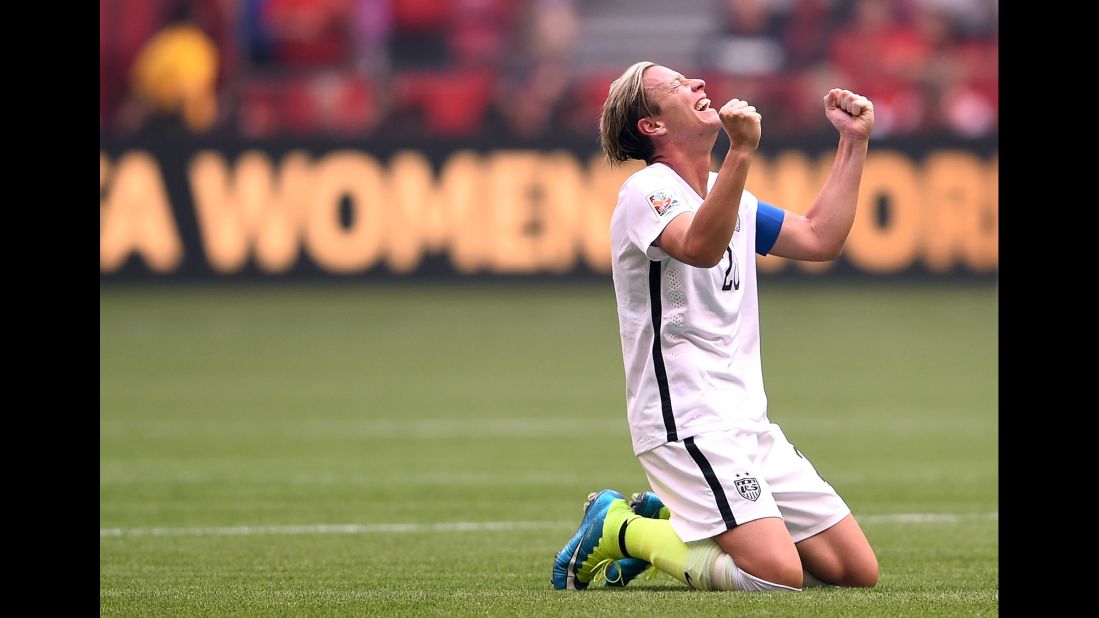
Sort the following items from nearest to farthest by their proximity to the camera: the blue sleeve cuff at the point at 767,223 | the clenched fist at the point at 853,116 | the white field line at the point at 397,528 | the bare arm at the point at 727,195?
the bare arm at the point at 727,195
the clenched fist at the point at 853,116
the blue sleeve cuff at the point at 767,223
the white field line at the point at 397,528

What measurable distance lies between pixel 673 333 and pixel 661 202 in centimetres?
47

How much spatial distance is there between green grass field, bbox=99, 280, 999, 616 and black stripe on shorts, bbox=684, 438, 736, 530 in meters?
0.32

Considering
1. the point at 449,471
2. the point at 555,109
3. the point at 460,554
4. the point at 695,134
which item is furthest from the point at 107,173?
the point at 695,134

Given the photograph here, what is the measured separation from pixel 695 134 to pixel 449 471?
4.59 metres

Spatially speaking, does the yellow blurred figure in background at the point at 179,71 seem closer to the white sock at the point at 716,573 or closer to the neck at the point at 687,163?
the neck at the point at 687,163

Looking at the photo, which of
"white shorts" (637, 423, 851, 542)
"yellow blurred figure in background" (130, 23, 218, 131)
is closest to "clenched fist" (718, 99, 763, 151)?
"white shorts" (637, 423, 851, 542)

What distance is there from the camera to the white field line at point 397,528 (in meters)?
7.80

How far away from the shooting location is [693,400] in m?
5.77

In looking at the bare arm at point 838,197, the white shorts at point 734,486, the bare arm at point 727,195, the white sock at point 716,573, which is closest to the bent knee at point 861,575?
the white shorts at point 734,486

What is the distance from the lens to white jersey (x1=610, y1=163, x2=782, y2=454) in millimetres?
5758

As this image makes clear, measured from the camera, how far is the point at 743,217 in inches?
242

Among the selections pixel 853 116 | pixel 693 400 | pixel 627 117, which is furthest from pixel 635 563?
pixel 853 116

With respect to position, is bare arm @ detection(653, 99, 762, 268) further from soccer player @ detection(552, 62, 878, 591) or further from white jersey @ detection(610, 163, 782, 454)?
white jersey @ detection(610, 163, 782, 454)

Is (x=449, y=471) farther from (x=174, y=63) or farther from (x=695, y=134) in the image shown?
(x=174, y=63)
